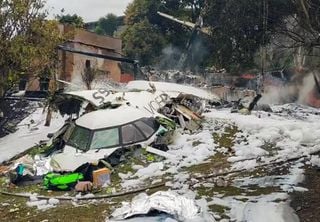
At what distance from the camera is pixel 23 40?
14680mm

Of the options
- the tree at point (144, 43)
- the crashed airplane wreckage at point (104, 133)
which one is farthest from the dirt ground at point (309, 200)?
the tree at point (144, 43)

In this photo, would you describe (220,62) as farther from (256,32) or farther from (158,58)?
(158,58)

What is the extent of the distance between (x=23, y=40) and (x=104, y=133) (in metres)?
4.77

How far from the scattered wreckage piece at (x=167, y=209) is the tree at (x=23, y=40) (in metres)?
8.72

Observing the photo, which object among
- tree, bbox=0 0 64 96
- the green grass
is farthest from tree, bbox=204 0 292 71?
tree, bbox=0 0 64 96

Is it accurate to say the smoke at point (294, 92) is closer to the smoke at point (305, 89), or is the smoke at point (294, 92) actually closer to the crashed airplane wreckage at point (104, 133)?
the smoke at point (305, 89)

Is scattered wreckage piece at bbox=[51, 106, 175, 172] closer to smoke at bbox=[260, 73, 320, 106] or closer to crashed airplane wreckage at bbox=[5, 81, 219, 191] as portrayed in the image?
crashed airplane wreckage at bbox=[5, 81, 219, 191]

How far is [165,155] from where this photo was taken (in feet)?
38.3

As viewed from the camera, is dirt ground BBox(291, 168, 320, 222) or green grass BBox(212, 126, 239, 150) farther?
green grass BBox(212, 126, 239, 150)

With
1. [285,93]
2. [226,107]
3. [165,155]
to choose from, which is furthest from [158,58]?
[165,155]

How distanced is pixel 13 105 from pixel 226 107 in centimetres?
933

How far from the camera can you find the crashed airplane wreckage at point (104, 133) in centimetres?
1058

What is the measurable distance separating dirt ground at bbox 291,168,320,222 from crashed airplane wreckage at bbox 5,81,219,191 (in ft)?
13.4

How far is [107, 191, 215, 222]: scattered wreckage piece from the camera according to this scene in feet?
22.5
